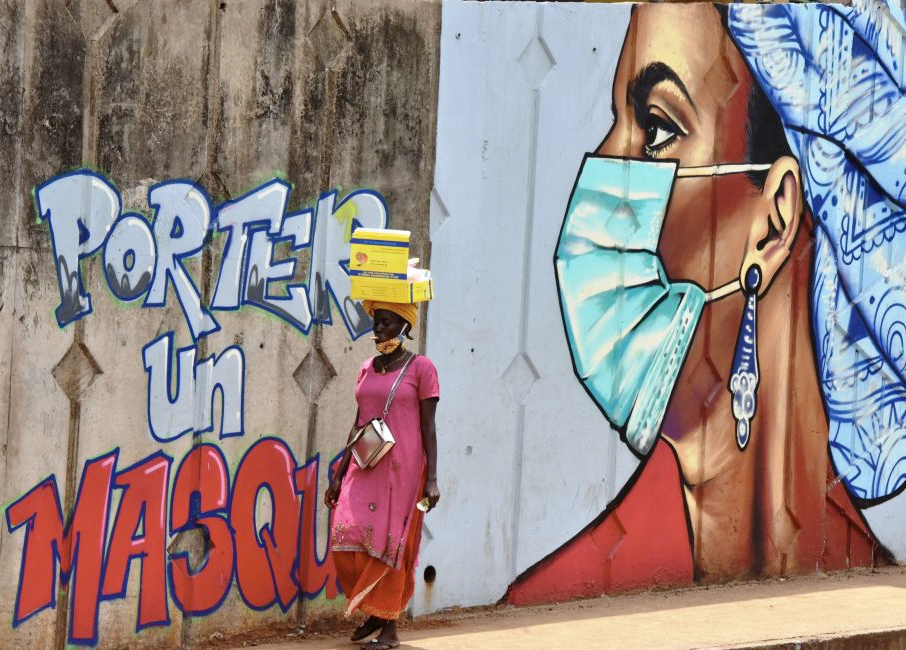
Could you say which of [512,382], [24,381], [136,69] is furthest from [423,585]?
[136,69]

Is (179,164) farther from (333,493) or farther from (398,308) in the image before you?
(333,493)

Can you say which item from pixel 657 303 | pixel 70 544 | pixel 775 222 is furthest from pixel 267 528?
pixel 775 222

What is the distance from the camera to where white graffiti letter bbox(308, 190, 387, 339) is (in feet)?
23.4

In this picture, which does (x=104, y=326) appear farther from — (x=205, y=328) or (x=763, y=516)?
(x=763, y=516)

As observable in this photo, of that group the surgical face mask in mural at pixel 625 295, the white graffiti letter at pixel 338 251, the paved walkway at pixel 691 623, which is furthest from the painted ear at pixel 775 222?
the white graffiti letter at pixel 338 251

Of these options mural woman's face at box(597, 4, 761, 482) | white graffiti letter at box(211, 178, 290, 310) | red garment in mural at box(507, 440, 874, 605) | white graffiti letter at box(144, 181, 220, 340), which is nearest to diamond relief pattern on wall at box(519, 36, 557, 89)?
mural woman's face at box(597, 4, 761, 482)

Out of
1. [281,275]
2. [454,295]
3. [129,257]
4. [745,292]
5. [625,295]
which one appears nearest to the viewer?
[129,257]

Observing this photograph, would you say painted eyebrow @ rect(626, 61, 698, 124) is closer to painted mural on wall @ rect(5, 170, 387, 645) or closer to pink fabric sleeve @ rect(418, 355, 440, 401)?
painted mural on wall @ rect(5, 170, 387, 645)

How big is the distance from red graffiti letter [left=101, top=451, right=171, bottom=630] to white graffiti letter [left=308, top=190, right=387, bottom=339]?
1060 millimetres

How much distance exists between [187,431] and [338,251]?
1.10 metres

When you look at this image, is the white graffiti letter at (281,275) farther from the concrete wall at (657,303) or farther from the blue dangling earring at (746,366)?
the blue dangling earring at (746,366)

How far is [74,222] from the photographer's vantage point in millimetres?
6352

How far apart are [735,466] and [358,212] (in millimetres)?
2697

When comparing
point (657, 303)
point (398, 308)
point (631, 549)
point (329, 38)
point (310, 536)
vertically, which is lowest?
point (631, 549)
